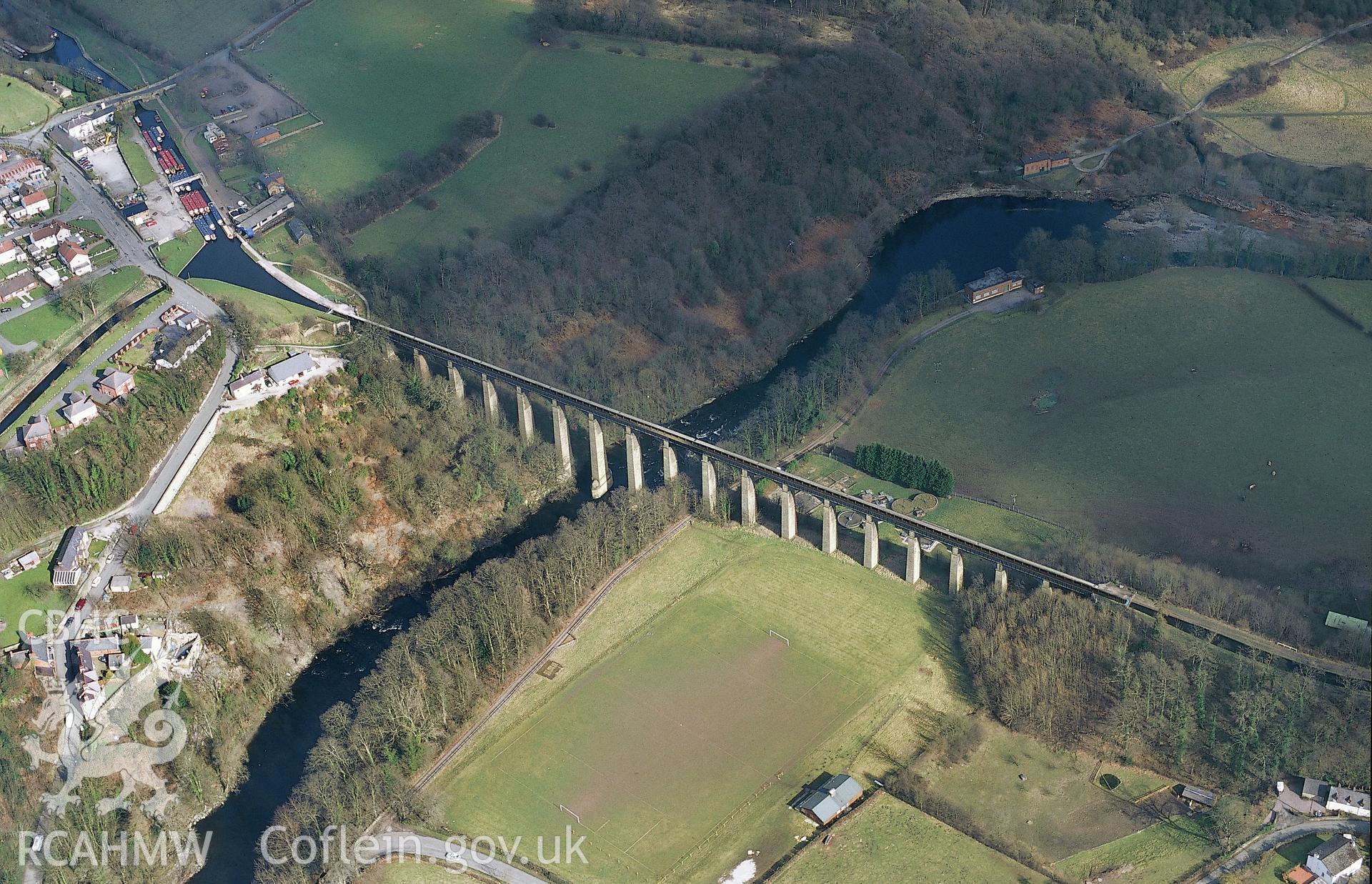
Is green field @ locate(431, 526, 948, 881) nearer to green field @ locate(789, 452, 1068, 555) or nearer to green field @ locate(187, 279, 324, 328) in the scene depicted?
green field @ locate(789, 452, 1068, 555)

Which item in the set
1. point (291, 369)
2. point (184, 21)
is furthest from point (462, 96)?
point (291, 369)

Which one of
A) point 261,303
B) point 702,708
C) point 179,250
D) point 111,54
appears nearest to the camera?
point 702,708

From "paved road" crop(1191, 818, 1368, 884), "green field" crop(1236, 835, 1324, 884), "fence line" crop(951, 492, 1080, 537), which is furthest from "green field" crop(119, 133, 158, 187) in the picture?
"green field" crop(1236, 835, 1324, 884)

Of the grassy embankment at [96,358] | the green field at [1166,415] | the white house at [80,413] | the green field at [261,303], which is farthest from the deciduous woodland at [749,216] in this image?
the white house at [80,413]

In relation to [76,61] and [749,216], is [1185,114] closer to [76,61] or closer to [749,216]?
[749,216]

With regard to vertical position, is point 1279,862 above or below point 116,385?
below

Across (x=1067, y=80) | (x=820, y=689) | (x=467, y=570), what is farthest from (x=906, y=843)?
(x=1067, y=80)
